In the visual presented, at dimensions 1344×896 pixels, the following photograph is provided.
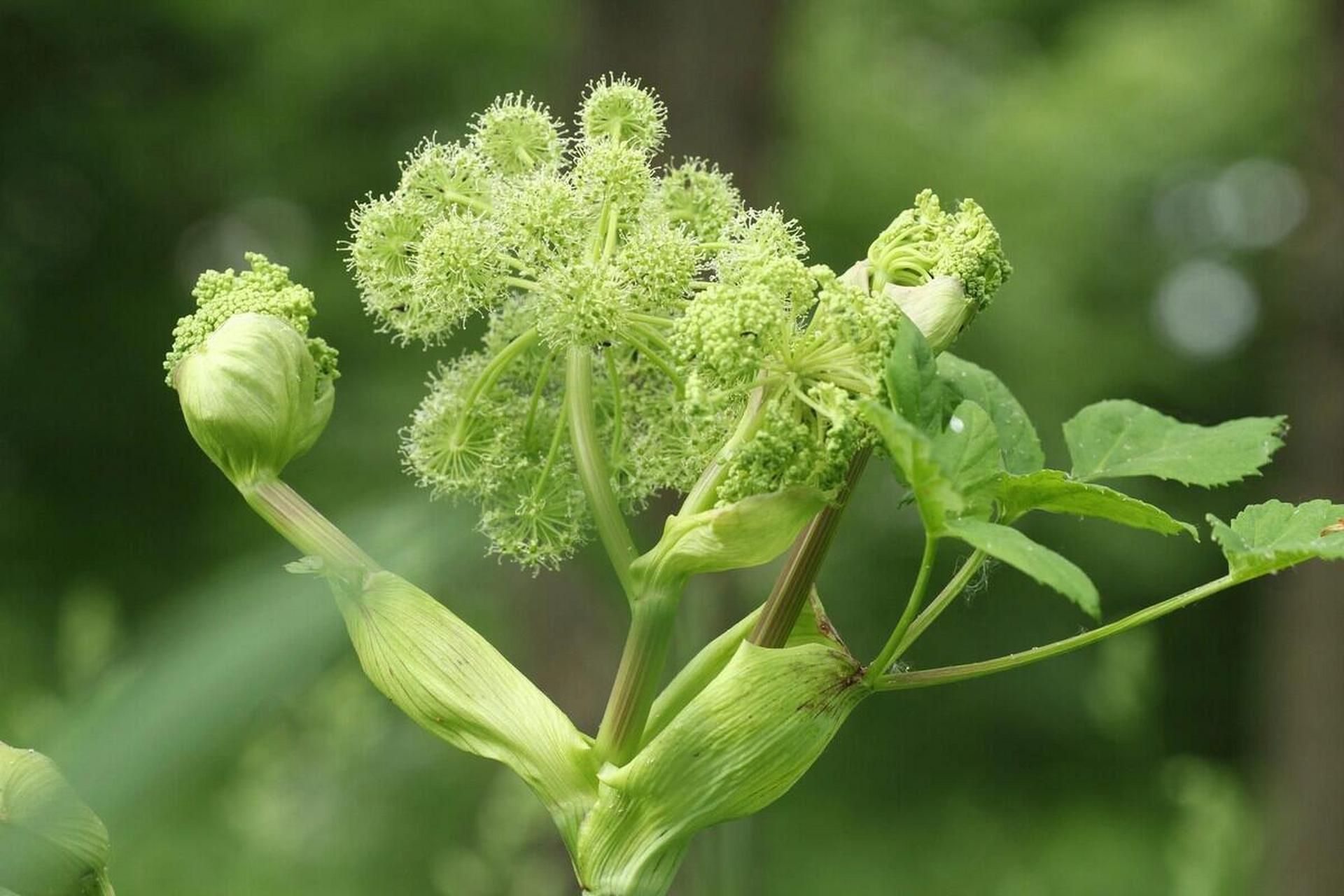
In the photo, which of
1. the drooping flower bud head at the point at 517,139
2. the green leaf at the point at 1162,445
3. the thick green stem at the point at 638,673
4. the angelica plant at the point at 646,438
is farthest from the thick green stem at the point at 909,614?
the drooping flower bud head at the point at 517,139

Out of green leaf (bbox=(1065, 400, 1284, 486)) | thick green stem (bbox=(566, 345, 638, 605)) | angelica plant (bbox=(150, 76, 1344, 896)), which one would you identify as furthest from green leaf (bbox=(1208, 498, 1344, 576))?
thick green stem (bbox=(566, 345, 638, 605))

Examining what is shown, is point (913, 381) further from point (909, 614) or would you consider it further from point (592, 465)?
point (592, 465)

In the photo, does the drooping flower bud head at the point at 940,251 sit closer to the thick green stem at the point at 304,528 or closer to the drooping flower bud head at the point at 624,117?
the drooping flower bud head at the point at 624,117

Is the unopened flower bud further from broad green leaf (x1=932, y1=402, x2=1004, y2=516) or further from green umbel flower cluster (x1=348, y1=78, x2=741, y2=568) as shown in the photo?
broad green leaf (x1=932, y1=402, x2=1004, y2=516)

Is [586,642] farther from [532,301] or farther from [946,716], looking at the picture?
[946,716]

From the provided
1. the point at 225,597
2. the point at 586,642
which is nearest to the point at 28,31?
the point at 586,642
